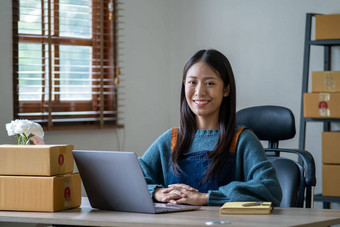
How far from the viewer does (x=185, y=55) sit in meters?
4.82

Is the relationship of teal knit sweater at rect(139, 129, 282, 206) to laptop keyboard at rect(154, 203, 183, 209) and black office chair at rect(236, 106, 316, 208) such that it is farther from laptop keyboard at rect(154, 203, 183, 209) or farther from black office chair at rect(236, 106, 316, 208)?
black office chair at rect(236, 106, 316, 208)

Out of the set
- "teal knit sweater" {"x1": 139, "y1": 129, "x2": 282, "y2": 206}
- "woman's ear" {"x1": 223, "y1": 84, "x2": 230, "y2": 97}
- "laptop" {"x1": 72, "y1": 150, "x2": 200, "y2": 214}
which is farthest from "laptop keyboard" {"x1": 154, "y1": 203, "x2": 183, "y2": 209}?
"woman's ear" {"x1": 223, "y1": 84, "x2": 230, "y2": 97}

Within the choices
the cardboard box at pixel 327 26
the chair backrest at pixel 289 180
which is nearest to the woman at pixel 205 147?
the chair backrest at pixel 289 180

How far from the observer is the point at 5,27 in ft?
12.3

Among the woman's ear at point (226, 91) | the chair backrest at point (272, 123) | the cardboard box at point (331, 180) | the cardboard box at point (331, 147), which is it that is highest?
the woman's ear at point (226, 91)

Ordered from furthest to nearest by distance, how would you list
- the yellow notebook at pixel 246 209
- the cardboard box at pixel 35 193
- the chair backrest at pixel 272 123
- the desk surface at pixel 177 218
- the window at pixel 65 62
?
the window at pixel 65 62 < the chair backrest at pixel 272 123 < the cardboard box at pixel 35 193 < the yellow notebook at pixel 246 209 < the desk surface at pixel 177 218

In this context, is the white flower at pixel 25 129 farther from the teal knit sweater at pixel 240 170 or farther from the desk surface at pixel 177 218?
the teal knit sweater at pixel 240 170

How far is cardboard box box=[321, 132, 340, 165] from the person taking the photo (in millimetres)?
3602

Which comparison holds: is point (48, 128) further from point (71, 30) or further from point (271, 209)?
point (271, 209)

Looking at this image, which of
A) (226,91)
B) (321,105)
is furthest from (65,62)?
(226,91)

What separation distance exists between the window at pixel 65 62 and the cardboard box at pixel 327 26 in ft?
5.10

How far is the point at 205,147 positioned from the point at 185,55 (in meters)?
2.76

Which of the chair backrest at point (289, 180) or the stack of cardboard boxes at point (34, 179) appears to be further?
the chair backrest at point (289, 180)

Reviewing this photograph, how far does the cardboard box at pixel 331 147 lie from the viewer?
3602 mm
